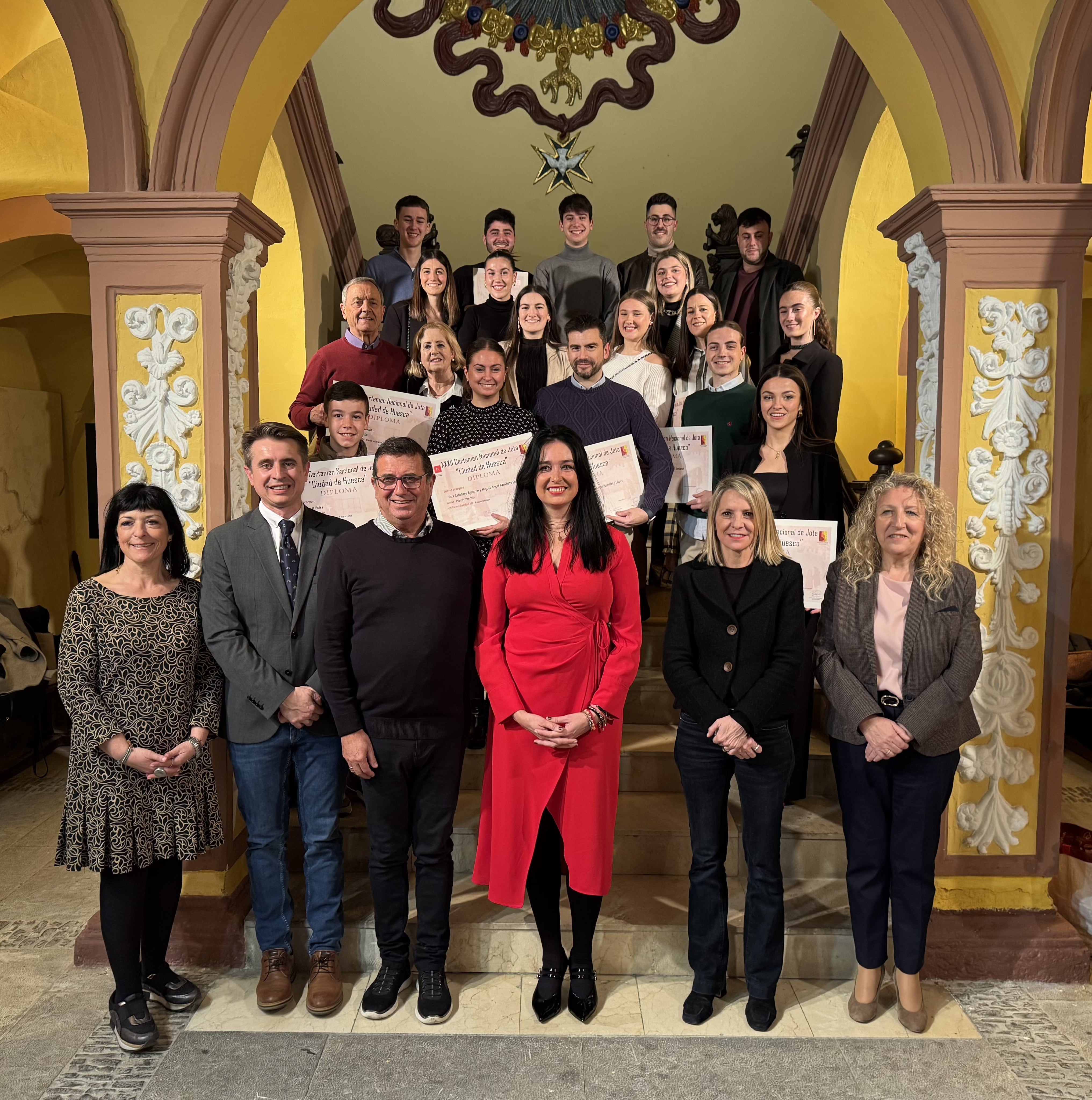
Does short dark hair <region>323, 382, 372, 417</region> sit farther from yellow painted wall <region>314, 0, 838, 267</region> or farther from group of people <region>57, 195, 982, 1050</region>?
yellow painted wall <region>314, 0, 838, 267</region>

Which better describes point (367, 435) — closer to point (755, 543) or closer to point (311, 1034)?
point (755, 543)

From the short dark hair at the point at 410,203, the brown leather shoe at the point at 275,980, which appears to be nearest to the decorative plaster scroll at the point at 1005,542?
the brown leather shoe at the point at 275,980

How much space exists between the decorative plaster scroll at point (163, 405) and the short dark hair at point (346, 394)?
1.68 ft

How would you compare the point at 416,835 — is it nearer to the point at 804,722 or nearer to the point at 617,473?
the point at 617,473

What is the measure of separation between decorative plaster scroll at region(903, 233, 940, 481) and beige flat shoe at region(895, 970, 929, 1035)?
1.91m

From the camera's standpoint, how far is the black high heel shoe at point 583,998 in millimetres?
3350

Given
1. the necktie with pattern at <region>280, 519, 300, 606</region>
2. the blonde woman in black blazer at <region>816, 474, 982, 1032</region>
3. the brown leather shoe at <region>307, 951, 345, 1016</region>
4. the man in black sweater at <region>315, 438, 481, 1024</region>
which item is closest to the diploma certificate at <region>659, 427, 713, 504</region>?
the blonde woman in black blazer at <region>816, 474, 982, 1032</region>

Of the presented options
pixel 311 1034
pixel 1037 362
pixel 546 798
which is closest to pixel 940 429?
pixel 1037 362

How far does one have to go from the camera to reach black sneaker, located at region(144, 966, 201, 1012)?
11.3 feet

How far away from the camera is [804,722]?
421cm

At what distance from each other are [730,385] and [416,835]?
7.74 feet

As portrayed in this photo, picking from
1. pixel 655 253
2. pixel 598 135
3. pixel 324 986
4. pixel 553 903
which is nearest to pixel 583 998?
pixel 553 903

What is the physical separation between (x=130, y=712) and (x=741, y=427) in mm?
2698

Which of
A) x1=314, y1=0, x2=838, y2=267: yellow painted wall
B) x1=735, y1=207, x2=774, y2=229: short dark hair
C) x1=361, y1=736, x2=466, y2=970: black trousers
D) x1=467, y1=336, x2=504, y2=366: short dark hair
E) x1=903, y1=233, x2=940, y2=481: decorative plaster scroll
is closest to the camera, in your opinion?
x1=361, y1=736, x2=466, y2=970: black trousers
